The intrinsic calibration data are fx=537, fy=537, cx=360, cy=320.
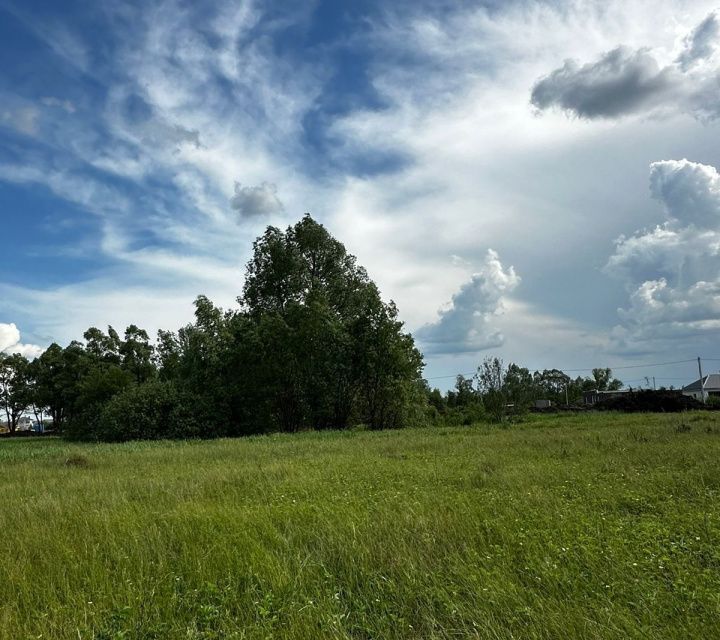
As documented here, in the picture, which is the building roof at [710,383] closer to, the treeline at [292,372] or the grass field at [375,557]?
the treeline at [292,372]

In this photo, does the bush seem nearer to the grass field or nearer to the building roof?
the grass field

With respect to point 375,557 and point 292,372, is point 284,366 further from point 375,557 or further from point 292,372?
point 375,557

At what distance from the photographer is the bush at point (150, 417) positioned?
34.6 m

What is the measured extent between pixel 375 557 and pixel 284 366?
31946 mm

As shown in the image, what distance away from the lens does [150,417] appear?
34.7 metres

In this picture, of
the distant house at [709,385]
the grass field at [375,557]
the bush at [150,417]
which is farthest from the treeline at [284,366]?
the distant house at [709,385]

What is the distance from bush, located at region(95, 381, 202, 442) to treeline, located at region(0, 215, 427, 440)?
66 millimetres

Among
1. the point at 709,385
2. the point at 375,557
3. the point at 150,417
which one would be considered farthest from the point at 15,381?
the point at 709,385

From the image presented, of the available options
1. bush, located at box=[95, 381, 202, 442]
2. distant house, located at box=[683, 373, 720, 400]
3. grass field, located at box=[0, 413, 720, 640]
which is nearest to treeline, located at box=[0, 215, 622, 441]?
bush, located at box=[95, 381, 202, 442]

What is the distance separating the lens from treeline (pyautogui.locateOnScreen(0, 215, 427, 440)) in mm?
36094

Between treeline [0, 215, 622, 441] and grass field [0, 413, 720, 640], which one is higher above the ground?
treeline [0, 215, 622, 441]

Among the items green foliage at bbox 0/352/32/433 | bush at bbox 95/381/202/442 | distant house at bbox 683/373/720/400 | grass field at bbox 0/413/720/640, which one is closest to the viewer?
grass field at bbox 0/413/720/640

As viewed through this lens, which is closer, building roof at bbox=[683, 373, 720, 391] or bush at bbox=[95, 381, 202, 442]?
bush at bbox=[95, 381, 202, 442]

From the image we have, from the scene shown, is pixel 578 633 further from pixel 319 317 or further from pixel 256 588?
pixel 319 317
